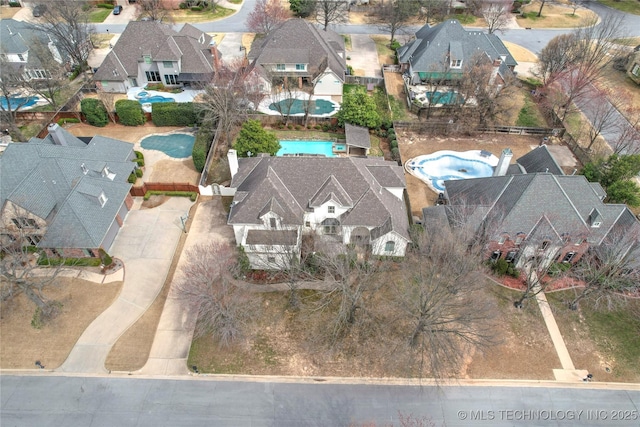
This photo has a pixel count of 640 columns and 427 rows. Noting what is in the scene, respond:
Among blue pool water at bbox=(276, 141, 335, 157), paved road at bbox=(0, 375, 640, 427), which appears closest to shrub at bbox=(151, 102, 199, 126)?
blue pool water at bbox=(276, 141, 335, 157)

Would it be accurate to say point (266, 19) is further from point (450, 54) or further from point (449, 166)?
point (449, 166)

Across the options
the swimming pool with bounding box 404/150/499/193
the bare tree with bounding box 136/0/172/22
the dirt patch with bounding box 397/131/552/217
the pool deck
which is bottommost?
the swimming pool with bounding box 404/150/499/193

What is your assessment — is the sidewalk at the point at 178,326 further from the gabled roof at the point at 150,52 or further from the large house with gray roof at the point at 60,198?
the gabled roof at the point at 150,52

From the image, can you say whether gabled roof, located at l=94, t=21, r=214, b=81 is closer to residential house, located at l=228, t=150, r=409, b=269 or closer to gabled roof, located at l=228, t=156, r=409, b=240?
gabled roof, located at l=228, t=156, r=409, b=240

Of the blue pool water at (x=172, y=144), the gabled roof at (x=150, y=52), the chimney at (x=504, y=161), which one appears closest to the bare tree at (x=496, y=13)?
the chimney at (x=504, y=161)

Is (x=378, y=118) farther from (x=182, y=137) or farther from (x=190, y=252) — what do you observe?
(x=190, y=252)

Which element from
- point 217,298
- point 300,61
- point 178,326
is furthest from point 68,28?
point 217,298

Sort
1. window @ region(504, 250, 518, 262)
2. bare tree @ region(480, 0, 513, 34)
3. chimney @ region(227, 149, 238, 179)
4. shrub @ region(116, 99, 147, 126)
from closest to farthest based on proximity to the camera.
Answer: window @ region(504, 250, 518, 262)
chimney @ region(227, 149, 238, 179)
shrub @ region(116, 99, 147, 126)
bare tree @ region(480, 0, 513, 34)
